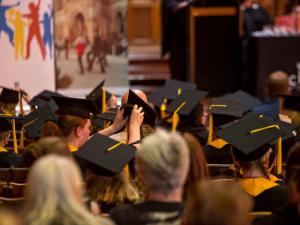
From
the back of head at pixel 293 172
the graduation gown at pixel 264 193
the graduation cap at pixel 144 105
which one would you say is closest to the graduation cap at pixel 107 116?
the graduation cap at pixel 144 105

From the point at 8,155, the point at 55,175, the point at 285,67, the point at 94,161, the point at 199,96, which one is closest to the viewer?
the point at 55,175

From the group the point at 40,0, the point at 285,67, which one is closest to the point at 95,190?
the point at 40,0

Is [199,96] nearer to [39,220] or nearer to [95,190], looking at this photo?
[95,190]

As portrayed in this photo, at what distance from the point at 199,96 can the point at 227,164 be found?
3.37 feet

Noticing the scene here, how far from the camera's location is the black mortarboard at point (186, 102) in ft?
22.5

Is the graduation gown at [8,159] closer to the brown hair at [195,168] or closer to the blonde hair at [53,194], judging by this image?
the brown hair at [195,168]

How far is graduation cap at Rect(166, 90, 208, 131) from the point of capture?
269 inches

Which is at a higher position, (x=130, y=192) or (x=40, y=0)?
(x=40, y=0)

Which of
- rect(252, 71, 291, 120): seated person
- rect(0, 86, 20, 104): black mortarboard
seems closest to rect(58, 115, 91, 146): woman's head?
rect(0, 86, 20, 104): black mortarboard

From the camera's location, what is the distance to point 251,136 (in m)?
5.18

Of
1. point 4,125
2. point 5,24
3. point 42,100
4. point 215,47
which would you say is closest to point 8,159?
point 4,125

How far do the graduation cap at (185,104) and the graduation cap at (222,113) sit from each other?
0.15 metres

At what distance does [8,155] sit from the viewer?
6.05 m

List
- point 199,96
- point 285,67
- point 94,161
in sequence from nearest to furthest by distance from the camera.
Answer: point 94,161, point 199,96, point 285,67
